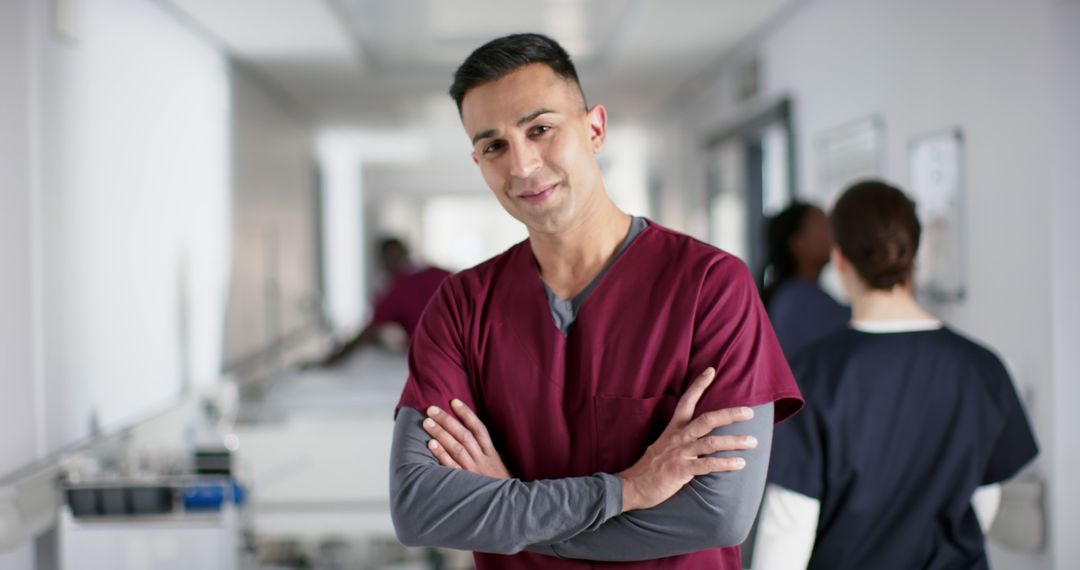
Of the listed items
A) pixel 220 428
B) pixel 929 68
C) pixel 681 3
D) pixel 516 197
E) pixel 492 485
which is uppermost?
pixel 681 3

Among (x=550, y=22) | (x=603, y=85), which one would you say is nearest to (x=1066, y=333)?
(x=550, y=22)

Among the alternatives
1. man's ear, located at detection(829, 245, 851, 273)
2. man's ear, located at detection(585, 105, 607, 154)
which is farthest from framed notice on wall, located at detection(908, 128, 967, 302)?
man's ear, located at detection(585, 105, 607, 154)

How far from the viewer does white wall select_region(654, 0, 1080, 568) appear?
2.50 metres

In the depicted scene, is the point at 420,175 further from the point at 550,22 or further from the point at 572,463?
the point at 572,463

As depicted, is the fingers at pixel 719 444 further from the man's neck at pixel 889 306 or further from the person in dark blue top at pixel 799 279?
the person in dark blue top at pixel 799 279

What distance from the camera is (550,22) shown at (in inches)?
203

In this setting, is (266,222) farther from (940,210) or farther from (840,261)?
(840,261)

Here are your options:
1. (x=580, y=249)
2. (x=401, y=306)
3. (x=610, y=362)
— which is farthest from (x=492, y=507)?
(x=401, y=306)

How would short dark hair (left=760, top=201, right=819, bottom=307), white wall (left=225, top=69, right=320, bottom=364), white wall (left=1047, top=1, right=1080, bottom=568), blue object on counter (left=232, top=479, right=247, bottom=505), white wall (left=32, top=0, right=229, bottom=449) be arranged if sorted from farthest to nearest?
white wall (left=225, top=69, right=320, bottom=364) < short dark hair (left=760, top=201, right=819, bottom=307) < white wall (left=32, top=0, right=229, bottom=449) < blue object on counter (left=232, top=479, right=247, bottom=505) < white wall (left=1047, top=1, right=1080, bottom=568)

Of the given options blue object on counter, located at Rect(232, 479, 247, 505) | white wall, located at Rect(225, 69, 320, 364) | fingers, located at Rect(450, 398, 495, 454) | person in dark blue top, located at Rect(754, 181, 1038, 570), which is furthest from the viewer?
white wall, located at Rect(225, 69, 320, 364)

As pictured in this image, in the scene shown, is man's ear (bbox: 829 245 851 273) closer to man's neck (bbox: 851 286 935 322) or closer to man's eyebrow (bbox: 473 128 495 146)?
man's neck (bbox: 851 286 935 322)

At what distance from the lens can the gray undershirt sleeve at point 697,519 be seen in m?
1.22

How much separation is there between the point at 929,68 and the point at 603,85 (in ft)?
11.6

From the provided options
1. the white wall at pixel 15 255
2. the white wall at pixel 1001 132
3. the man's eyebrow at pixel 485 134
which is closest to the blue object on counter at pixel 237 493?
the white wall at pixel 15 255
